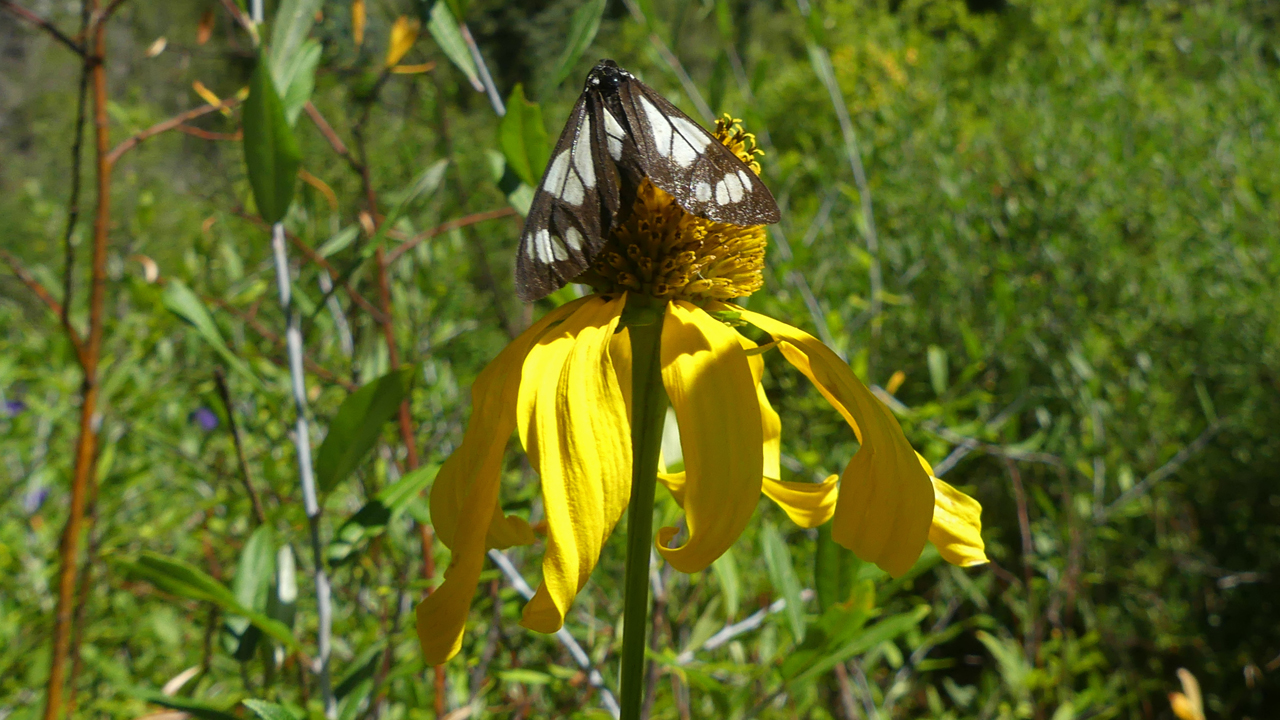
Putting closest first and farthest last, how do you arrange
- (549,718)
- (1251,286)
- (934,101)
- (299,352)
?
(299,352), (549,718), (1251,286), (934,101)

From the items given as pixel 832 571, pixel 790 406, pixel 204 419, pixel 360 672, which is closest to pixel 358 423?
pixel 360 672

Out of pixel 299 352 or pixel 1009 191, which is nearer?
pixel 299 352

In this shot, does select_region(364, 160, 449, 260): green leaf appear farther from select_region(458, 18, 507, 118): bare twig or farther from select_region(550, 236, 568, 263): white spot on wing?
select_region(550, 236, 568, 263): white spot on wing

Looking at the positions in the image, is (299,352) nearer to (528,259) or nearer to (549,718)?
(528,259)

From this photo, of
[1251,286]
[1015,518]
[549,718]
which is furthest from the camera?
[1015,518]

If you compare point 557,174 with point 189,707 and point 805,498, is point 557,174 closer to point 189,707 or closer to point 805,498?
point 805,498

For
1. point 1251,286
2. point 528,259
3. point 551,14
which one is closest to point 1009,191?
point 1251,286
